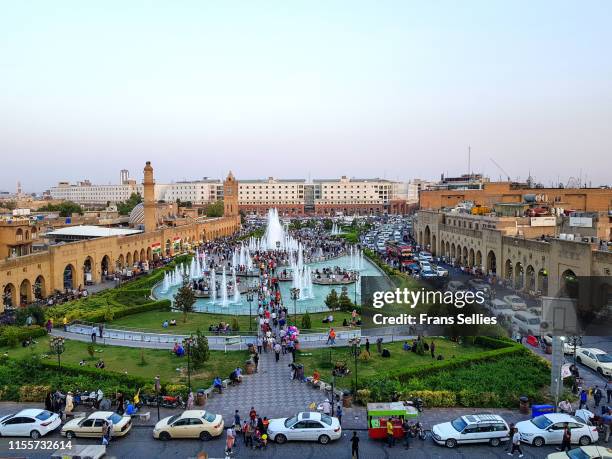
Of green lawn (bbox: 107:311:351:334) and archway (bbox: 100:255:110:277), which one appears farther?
archway (bbox: 100:255:110:277)

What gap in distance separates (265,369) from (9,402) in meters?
7.91

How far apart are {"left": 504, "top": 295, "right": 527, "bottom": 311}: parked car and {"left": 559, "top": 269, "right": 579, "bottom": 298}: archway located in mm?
2049

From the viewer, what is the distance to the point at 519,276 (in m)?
33.5

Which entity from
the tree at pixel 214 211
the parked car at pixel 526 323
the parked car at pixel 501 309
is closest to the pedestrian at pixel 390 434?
the parked car at pixel 526 323

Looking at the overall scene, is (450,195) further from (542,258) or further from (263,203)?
(263,203)

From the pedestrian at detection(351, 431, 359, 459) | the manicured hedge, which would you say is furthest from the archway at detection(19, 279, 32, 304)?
the pedestrian at detection(351, 431, 359, 459)

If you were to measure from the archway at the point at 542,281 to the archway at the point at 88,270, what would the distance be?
2966 centimetres

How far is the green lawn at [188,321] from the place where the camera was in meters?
24.4

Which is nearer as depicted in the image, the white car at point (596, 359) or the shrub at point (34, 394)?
the shrub at point (34, 394)

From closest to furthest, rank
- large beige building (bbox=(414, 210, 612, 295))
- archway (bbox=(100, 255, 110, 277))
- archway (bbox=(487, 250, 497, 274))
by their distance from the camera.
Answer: large beige building (bbox=(414, 210, 612, 295)), archway (bbox=(487, 250, 497, 274)), archway (bbox=(100, 255, 110, 277))

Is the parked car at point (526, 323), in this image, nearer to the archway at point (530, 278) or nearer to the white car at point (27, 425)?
the archway at point (530, 278)

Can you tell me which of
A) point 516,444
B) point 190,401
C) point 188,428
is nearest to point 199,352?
point 190,401

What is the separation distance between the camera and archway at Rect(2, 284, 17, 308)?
97.5 ft

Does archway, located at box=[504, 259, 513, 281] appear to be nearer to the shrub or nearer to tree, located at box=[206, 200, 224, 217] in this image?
the shrub
